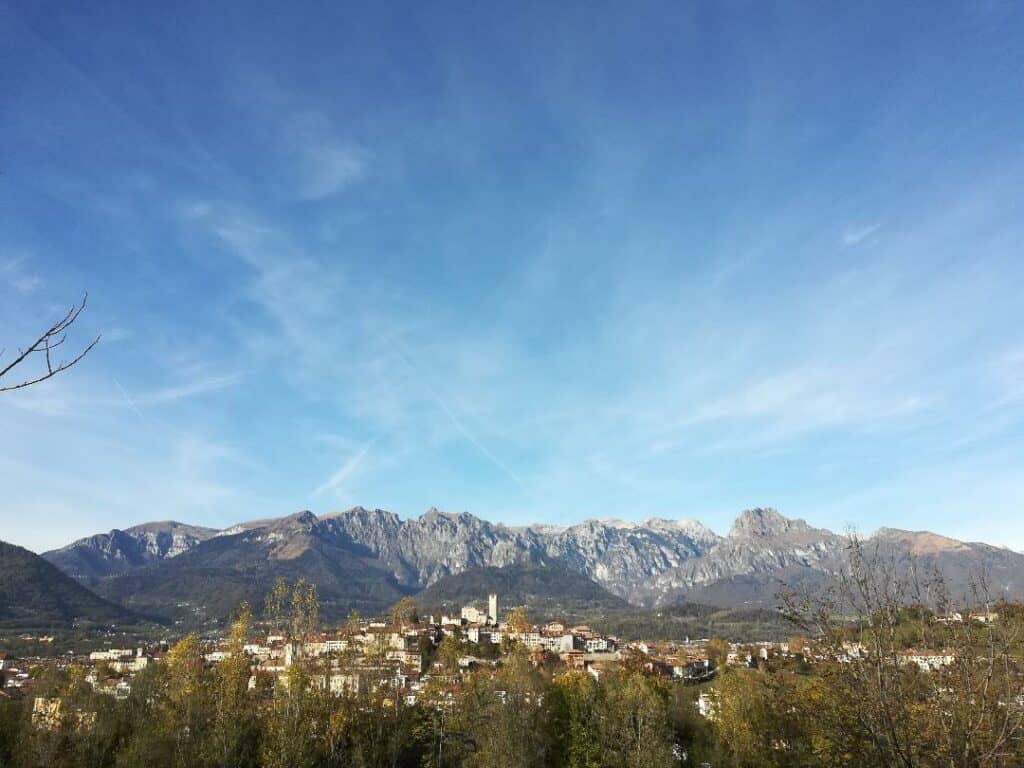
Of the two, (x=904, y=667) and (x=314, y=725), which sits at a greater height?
(x=904, y=667)

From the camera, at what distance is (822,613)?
1117 cm

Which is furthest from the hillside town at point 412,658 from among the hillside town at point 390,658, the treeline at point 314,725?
the treeline at point 314,725

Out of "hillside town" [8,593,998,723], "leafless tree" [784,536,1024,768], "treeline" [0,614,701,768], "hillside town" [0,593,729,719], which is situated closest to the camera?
"leafless tree" [784,536,1024,768]

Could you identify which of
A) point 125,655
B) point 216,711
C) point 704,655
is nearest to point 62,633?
point 125,655

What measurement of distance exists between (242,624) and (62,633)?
643 feet

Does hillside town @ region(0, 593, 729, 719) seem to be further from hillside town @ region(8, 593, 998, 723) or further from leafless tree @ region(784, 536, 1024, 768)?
leafless tree @ region(784, 536, 1024, 768)

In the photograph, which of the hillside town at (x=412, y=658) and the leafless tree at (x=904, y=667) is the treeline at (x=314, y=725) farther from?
the leafless tree at (x=904, y=667)

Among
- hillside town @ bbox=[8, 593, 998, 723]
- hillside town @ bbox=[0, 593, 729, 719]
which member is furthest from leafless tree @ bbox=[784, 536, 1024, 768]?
hillside town @ bbox=[0, 593, 729, 719]

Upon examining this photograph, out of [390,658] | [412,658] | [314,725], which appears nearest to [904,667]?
[314,725]

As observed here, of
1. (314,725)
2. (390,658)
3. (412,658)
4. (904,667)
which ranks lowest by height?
(314,725)

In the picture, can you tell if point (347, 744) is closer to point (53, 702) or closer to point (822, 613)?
point (53, 702)

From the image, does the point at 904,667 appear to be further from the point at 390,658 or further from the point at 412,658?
the point at 412,658

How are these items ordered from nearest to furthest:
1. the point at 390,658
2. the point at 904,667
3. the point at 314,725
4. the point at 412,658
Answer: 1. the point at 904,667
2. the point at 314,725
3. the point at 390,658
4. the point at 412,658

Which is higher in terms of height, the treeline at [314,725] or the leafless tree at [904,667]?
the leafless tree at [904,667]
